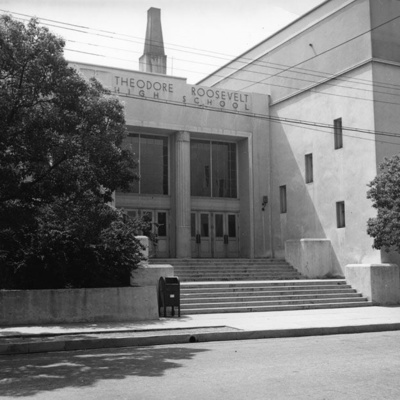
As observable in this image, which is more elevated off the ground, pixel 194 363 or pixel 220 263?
pixel 220 263

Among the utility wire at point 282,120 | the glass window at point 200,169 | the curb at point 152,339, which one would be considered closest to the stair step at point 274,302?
the curb at point 152,339

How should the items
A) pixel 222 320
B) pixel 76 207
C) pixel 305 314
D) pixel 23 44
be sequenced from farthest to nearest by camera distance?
1. pixel 305 314
2. pixel 222 320
3. pixel 76 207
4. pixel 23 44

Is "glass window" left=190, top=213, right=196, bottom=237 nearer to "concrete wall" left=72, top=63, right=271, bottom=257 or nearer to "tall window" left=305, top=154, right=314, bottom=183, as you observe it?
"concrete wall" left=72, top=63, right=271, bottom=257

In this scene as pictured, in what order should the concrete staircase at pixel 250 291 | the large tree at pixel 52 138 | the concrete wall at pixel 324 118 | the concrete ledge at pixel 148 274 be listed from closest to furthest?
the large tree at pixel 52 138, the concrete ledge at pixel 148 274, the concrete staircase at pixel 250 291, the concrete wall at pixel 324 118

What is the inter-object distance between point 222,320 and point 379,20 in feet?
51.3

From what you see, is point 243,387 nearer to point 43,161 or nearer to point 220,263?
point 43,161

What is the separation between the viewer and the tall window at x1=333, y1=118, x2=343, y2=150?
24.8 metres

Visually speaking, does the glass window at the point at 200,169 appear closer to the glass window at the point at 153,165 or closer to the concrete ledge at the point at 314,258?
the glass window at the point at 153,165

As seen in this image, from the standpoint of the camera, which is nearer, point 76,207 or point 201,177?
point 76,207

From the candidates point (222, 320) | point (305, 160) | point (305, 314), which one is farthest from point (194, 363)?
point (305, 160)

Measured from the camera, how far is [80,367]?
28.8 ft

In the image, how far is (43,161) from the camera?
449 inches

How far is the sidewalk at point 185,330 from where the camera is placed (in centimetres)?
1132

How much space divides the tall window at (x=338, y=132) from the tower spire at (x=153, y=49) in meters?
14.7
